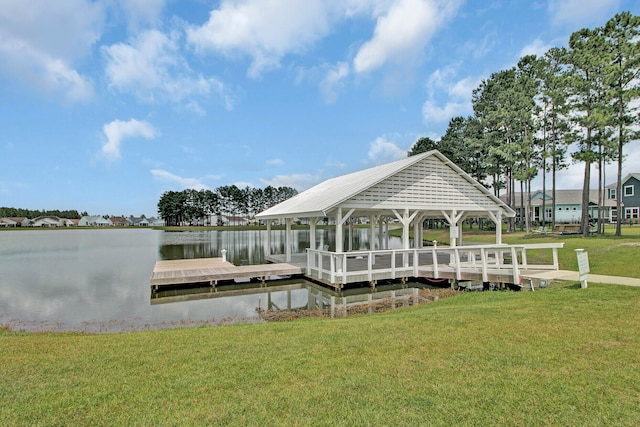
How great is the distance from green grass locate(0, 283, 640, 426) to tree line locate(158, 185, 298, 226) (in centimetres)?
9314

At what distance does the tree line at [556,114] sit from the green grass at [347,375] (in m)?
20.4

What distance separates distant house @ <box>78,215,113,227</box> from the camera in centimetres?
12675

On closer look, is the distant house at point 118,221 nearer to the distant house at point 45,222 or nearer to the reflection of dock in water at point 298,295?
the distant house at point 45,222

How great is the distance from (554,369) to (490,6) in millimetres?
12957

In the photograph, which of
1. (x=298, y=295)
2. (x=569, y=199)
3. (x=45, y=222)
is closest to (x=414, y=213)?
(x=298, y=295)

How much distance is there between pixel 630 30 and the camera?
2061 cm

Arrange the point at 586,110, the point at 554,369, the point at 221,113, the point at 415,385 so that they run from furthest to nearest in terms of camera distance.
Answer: the point at 221,113 < the point at 586,110 < the point at 554,369 < the point at 415,385

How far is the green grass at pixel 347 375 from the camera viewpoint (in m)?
3.27

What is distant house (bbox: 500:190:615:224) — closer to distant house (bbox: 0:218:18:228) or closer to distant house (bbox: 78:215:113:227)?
distant house (bbox: 78:215:113:227)

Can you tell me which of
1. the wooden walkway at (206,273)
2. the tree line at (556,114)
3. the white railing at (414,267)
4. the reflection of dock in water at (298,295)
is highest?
the tree line at (556,114)

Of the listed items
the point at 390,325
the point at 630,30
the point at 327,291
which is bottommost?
the point at 327,291

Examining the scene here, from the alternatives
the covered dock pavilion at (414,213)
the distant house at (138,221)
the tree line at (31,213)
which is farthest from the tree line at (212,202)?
the covered dock pavilion at (414,213)

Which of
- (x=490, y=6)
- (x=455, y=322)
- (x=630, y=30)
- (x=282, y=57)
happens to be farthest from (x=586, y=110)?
(x=455, y=322)

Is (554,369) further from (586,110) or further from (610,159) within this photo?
(610,159)
